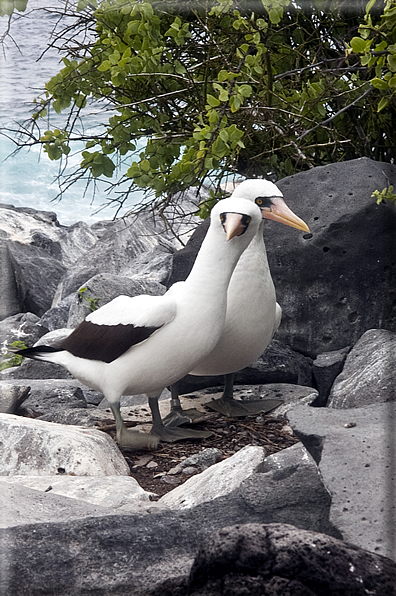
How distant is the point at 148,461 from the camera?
2.93 m

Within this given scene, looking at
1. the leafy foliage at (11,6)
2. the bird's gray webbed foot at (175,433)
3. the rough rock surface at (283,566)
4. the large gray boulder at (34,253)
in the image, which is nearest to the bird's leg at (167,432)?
the bird's gray webbed foot at (175,433)

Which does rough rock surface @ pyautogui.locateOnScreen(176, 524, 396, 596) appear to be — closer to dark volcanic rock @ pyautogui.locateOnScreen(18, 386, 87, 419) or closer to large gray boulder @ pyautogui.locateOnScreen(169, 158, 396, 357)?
dark volcanic rock @ pyautogui.locateOnScreen(18, 386, 87, 419)

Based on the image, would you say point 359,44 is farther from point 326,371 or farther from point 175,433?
point 175,433

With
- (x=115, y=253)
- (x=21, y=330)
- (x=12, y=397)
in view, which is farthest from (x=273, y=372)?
(x=115, y=253)

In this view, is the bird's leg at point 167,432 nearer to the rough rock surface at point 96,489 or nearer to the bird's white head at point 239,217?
the rough rock surface at point 96,489

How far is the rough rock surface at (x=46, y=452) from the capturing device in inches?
97.1

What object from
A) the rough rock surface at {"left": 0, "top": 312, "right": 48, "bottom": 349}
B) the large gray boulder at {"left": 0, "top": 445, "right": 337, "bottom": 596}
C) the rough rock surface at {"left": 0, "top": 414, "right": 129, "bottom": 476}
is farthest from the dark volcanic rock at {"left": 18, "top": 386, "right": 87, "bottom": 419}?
the large gray boulder at {"left": 0, "top": 445, "right": 337, "bottom": 596}

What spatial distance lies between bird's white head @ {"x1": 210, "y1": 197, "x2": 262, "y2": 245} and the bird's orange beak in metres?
0.42

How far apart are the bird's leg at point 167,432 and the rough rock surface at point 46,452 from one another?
0.52 metres

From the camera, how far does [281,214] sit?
9.64 ft

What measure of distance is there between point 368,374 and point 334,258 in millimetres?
986

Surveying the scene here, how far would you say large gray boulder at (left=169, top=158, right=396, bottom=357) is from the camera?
3.75 metres

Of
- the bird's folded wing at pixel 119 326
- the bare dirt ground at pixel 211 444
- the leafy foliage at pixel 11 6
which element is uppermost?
the leafy foliage at pixel 11 6

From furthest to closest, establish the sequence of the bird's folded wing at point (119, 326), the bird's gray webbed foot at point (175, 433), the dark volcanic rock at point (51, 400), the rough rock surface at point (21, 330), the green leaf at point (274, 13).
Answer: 1. the rough rock surface at point (21, 330)
2. the dark volcanic rock at point (51, 400)
3. the green leaf at point (274, 13)
4. the bird's gray webbed foot at point (175, 433)
5. the bird's folded wing at point (119, 326)
